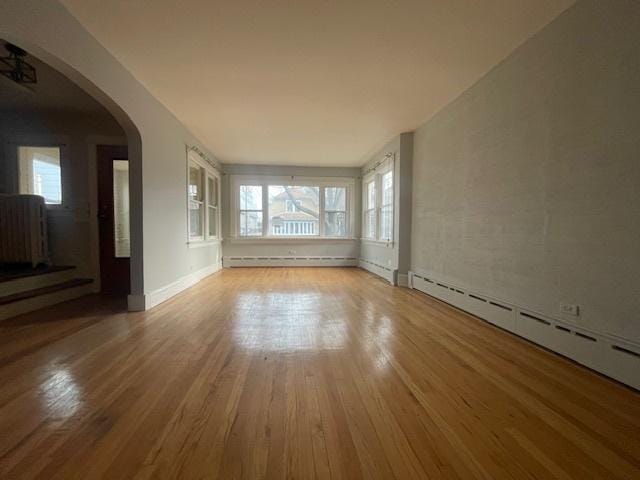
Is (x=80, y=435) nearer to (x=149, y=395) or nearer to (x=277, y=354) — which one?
(x=149, y=395)

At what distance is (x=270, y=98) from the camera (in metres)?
3.40

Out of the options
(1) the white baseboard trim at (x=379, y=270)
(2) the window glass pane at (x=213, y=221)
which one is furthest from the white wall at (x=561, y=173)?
(2) the window glass pane at (x=213, y=221)

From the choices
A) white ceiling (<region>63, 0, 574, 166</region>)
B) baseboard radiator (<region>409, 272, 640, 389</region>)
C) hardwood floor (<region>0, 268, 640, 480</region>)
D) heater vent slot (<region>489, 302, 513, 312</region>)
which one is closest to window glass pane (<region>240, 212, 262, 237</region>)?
white ceiling (<region>63, 0, 574, 166</region>)

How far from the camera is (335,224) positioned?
741 cm

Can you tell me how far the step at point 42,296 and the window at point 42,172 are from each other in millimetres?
1277

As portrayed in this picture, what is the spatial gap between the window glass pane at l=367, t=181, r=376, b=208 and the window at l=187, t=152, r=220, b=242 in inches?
133

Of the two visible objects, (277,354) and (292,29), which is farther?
(292,29)

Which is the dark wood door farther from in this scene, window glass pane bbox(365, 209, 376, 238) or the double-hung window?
window glass pane bbox(365, 209, 376, 238)

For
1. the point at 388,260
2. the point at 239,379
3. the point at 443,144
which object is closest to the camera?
the point at 239,379

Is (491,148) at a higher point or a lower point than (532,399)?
higher

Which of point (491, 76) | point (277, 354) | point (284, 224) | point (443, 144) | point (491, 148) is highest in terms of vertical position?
point (491, 76)

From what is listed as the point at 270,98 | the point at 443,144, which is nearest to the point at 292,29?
the point at 270,98

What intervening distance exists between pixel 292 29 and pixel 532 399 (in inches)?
112

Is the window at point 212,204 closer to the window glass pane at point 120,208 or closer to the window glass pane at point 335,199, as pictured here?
the window glass pane at point 120,208
